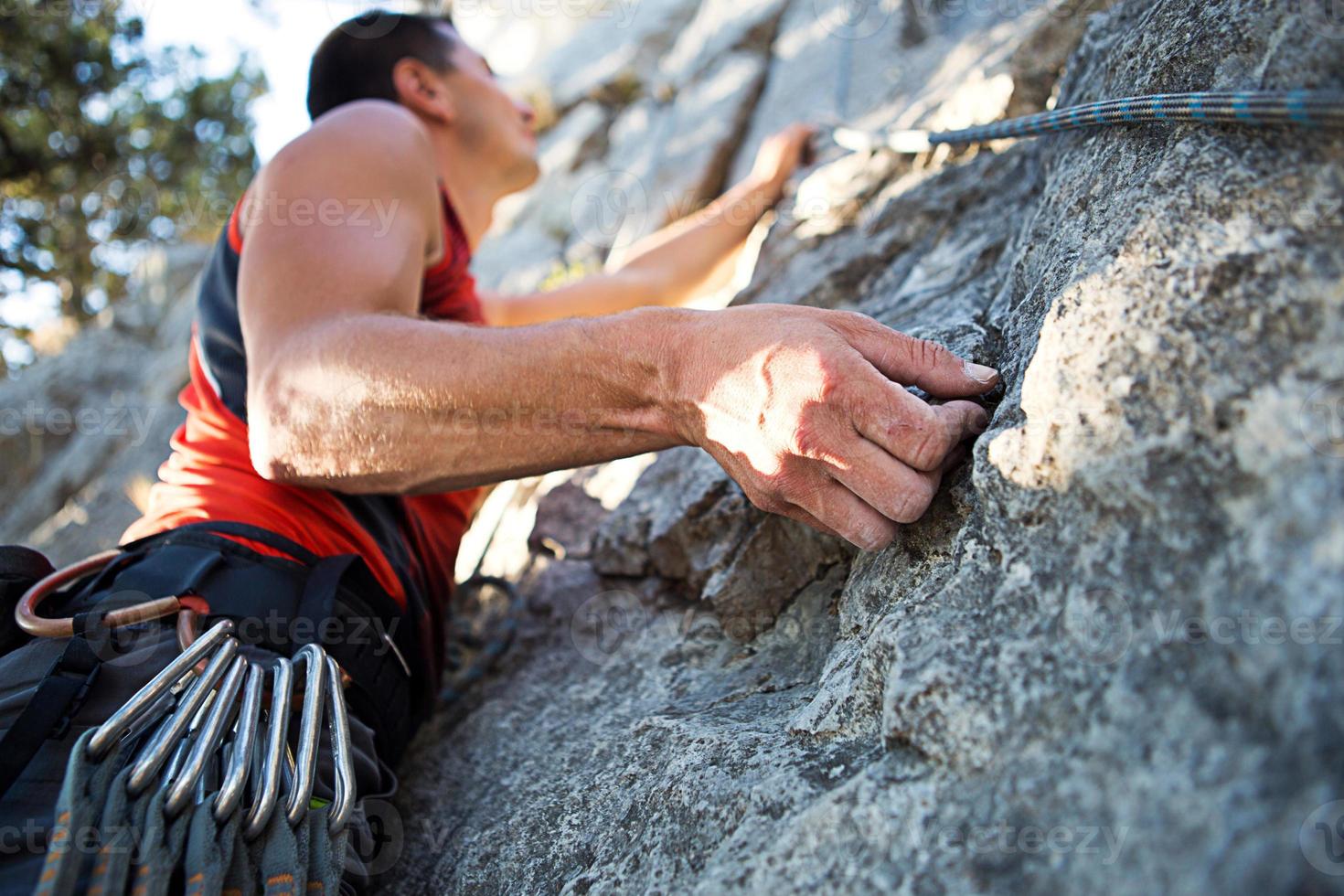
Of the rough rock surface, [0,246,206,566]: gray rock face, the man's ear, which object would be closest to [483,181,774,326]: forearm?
the man's ear

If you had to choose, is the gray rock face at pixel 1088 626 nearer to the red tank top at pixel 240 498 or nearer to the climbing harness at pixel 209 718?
the climbing harness at pixel 209 718

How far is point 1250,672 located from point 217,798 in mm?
1435

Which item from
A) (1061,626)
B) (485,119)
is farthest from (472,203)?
(1061,626)

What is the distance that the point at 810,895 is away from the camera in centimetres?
104

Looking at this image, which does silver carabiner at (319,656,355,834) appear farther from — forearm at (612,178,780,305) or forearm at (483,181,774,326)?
forearm at (612,178,780,305)

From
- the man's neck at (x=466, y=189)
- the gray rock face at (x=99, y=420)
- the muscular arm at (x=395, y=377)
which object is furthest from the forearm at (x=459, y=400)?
the gray rock face at (x=99, y=420)

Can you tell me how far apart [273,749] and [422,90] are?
2637mm

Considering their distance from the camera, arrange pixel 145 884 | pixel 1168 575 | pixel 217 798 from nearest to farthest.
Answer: pixel 1168 575 < pixel 145 884 < pixel 217 798

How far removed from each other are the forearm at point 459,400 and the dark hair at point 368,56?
1.86m

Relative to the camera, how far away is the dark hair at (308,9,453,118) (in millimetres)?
3260

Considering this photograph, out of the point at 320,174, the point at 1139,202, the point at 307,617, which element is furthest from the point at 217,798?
the point at 1139,202

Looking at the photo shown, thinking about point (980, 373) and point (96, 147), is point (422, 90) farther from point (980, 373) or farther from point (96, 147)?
point (96, 147)

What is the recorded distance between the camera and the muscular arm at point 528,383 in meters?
1.32

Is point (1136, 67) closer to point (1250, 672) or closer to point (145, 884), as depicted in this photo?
point (1250, 672)
